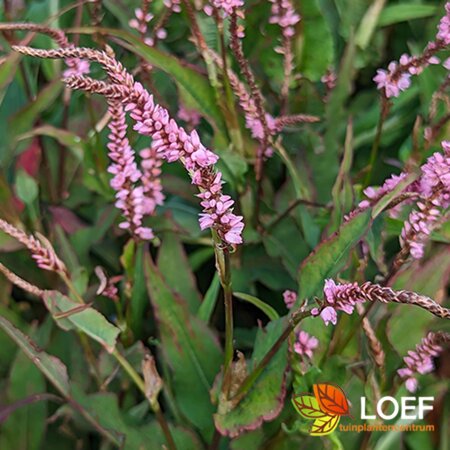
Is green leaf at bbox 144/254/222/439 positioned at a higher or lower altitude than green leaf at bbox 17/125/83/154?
lower

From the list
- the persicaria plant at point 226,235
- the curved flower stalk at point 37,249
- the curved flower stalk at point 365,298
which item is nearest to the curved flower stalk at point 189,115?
the persicaria plant at point 226,235

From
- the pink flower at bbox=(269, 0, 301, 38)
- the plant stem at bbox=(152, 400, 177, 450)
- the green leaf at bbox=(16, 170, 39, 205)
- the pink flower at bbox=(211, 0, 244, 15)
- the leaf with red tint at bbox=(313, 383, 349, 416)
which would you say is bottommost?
the plant stem at bbox=(152, 400, 177, 450)

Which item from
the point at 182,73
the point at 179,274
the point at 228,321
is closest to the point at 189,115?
the point at 182,73

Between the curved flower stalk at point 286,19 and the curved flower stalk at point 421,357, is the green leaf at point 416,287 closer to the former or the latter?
the curved flower stalk at point 421,357

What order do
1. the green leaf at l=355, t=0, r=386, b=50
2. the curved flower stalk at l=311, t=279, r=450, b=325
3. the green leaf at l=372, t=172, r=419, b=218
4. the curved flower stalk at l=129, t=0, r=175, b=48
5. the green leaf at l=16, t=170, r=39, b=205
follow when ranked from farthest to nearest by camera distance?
the green leaf at l=355, t=0, r=386, b=50 → the green leaf at l=16, t=170, r=39, b=205 → the curved flower stalk at l=129, t=0, r=175, b=48 → the green leaf at l=372, t=172, r=419, b=218 → the curved flower stalk at l=311, t=279, r=450, b=325

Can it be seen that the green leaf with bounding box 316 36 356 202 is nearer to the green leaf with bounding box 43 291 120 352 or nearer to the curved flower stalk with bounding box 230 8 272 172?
the curved flower stalk with bounding box 230 8 272 172

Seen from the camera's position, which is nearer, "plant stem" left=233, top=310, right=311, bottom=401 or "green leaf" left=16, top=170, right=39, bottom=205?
"plant stem" left=233, top=310, right=311, bottom=401

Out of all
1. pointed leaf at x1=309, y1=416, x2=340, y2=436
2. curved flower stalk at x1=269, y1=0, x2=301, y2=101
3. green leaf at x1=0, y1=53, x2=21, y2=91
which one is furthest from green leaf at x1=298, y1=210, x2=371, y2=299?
green leaf at x1=0, y1=53, x2=21, y2=91
